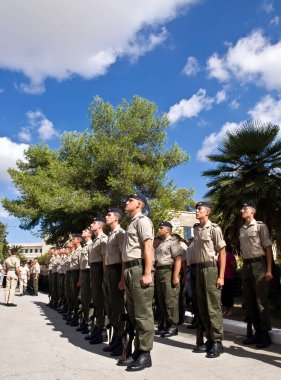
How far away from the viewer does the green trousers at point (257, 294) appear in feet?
17.5

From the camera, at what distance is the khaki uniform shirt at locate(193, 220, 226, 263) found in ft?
16.7

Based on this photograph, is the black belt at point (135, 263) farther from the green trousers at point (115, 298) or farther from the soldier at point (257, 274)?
the soldier at point (257, 274)

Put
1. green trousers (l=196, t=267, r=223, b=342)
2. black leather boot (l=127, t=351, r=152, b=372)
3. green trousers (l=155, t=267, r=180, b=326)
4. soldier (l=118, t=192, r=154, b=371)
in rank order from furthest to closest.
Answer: green trousers (l=155, t=267, r=180, b=326) → green trousers (l=196, t=267, r=223, b=342) → soldier (l=118, t=192, r=154, b=371) → black leather boot (l=127, t=351, r=152, b=372)

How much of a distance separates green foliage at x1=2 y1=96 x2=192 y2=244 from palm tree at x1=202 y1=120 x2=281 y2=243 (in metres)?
10.9

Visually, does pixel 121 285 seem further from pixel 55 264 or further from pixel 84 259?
pixel 55 264

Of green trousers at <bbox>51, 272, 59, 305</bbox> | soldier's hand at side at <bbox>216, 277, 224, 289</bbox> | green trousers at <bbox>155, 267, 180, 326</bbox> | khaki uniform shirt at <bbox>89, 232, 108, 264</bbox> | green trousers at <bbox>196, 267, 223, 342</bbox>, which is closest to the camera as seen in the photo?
green trousers at <bbox>196, 267, 223, 342</bbox>

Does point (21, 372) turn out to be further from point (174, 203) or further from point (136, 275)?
point (174, 203)

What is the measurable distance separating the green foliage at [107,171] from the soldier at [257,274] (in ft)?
52.1

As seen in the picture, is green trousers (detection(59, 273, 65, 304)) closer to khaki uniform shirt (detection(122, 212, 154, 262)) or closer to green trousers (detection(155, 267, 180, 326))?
green trousers (detection(155, 267, 180, 326))

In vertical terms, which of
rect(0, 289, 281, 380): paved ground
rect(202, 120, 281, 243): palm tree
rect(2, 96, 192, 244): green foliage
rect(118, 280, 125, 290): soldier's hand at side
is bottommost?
rect(0, 289, 281, 380): paved ground

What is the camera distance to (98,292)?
20.2 ft

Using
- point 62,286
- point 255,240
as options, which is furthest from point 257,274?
point 62,286

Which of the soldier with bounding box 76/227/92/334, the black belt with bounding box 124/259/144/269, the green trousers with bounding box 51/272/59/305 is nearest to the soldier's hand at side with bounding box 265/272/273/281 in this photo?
the black belt with bounding box 124/259/144/269

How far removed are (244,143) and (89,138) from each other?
15055 mm
